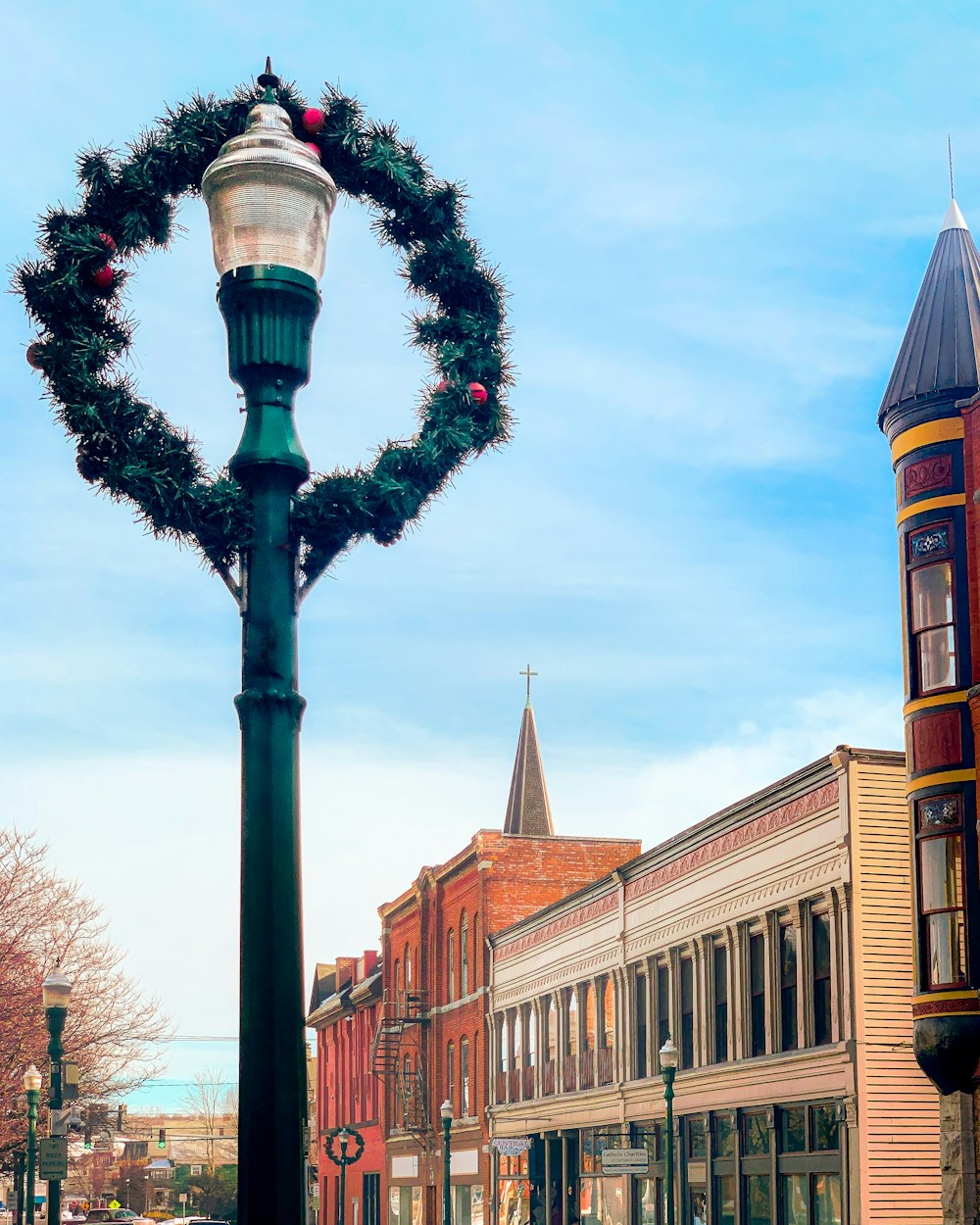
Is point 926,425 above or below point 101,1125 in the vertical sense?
above

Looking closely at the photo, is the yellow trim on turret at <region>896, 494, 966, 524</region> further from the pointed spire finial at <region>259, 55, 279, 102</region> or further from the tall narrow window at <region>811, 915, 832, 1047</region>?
the pointed spire finial at <region>259, 55, 279, 102</region>

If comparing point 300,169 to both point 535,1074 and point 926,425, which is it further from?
point 535,1074

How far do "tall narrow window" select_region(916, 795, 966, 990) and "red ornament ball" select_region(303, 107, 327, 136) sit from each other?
21691 mm

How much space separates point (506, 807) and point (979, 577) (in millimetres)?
54655

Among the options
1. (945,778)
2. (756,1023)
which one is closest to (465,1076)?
(756,1023)

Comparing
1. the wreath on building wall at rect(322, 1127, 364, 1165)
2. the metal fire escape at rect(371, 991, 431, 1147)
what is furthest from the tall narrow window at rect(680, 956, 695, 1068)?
the wreath on building wall at rect(322, 1127, 364, 1165)

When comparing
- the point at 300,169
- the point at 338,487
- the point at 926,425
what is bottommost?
the point at 338,487

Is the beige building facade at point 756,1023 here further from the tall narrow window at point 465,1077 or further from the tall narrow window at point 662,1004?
the tall narrow window at point 465,1077

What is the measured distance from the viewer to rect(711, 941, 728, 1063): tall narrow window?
35625mm

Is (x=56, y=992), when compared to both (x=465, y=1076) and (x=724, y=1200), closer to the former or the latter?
(x=724, y=1200)

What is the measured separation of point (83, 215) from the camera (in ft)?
23.9

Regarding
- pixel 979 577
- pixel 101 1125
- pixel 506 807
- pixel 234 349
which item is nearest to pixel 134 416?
pixel 234 349

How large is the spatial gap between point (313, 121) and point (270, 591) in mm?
2133

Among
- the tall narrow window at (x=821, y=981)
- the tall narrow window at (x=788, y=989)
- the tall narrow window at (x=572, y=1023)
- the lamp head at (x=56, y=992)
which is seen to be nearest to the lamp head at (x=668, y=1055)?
the tall narrow window at (x=821, y=981)
